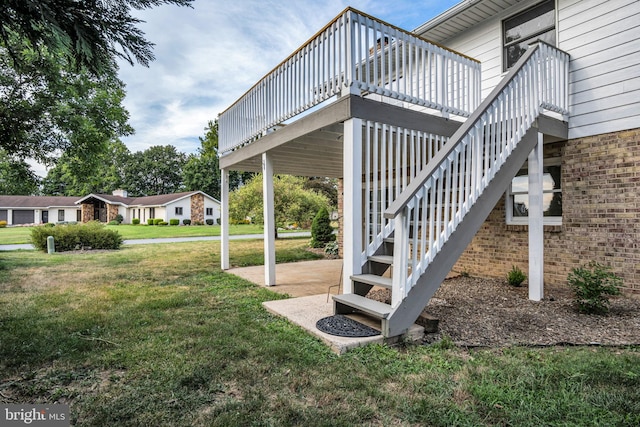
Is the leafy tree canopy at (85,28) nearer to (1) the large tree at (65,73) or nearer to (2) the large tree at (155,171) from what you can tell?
(1) the large tree at (65,73)

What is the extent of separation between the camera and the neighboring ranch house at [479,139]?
147 inches

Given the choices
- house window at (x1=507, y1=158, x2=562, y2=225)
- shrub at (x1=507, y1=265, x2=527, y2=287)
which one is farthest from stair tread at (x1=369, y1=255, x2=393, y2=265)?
house window at (x1=507, y1=158, x2=562, y2=225)

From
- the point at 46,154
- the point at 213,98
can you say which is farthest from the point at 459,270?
the point at 213,98

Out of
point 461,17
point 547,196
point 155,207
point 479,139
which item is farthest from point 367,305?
point 155,207

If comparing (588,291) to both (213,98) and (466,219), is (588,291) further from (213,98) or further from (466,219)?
(213,98)

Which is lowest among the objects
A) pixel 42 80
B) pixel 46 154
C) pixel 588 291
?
pixel 588 291

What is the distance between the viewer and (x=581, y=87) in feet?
17.6

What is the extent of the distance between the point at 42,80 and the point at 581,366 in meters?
11.4

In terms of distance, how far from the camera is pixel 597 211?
510 centimetres

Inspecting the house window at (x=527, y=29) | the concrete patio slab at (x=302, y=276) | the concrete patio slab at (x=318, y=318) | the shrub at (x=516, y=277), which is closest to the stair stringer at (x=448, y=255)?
the concrete patio slab at (x=318, y=318)

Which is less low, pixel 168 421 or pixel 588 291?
pixel 588 291

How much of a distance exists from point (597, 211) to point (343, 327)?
14.0 feet

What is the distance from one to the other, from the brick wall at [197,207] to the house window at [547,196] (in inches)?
1336

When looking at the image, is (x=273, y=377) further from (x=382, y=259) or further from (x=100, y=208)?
(x=100, y=208)
